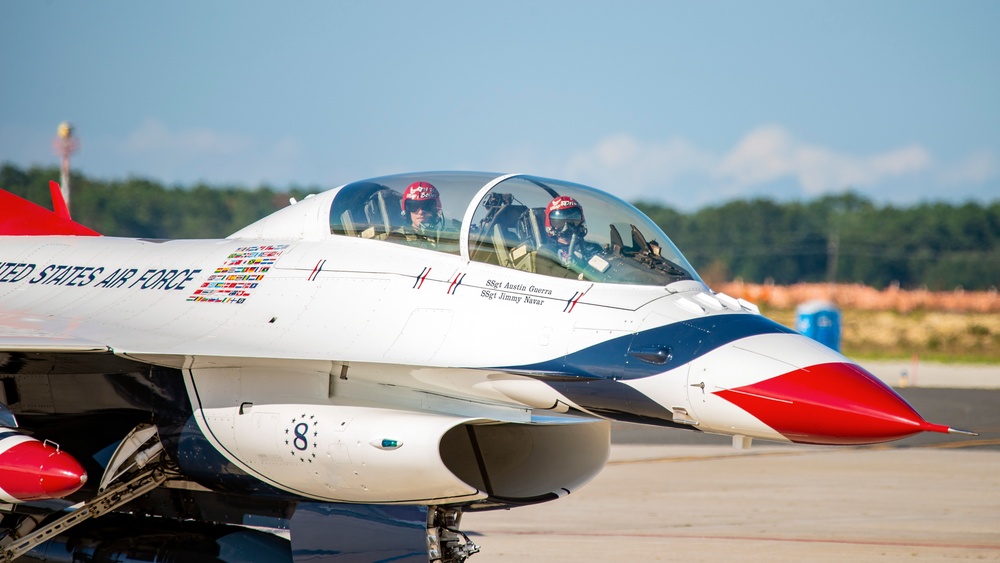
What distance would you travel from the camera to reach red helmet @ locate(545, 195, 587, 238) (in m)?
6.31

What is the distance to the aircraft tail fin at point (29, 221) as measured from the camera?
9.50 metres

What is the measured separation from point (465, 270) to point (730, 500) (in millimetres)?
6124

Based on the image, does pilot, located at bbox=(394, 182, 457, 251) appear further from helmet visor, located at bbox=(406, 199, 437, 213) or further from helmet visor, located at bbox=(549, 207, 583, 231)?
helmet visor, located at bbox=(549, 207, 583, 231)

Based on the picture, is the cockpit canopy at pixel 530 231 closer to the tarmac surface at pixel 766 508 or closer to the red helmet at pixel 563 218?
the red helmet at pixel 563 218

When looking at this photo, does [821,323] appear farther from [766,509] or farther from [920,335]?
[920,335]

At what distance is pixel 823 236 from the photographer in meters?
74.2

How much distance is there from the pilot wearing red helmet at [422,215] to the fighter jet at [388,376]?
14 mm

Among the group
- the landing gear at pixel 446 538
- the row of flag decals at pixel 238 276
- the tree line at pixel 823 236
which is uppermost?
the tree line at pixel 823 236

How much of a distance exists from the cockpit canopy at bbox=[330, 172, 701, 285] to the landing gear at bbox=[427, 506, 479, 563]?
151 centimetres

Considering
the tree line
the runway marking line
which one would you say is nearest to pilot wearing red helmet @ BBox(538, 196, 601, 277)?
the runway marking line

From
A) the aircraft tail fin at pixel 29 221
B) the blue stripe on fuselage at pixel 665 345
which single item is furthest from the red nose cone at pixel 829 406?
the aircraft tail fin at pixel 29 221

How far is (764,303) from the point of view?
43.2m

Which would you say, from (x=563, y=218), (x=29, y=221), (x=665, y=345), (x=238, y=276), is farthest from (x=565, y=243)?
(x=29, y=221)

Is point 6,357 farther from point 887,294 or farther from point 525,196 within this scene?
point 887,294
